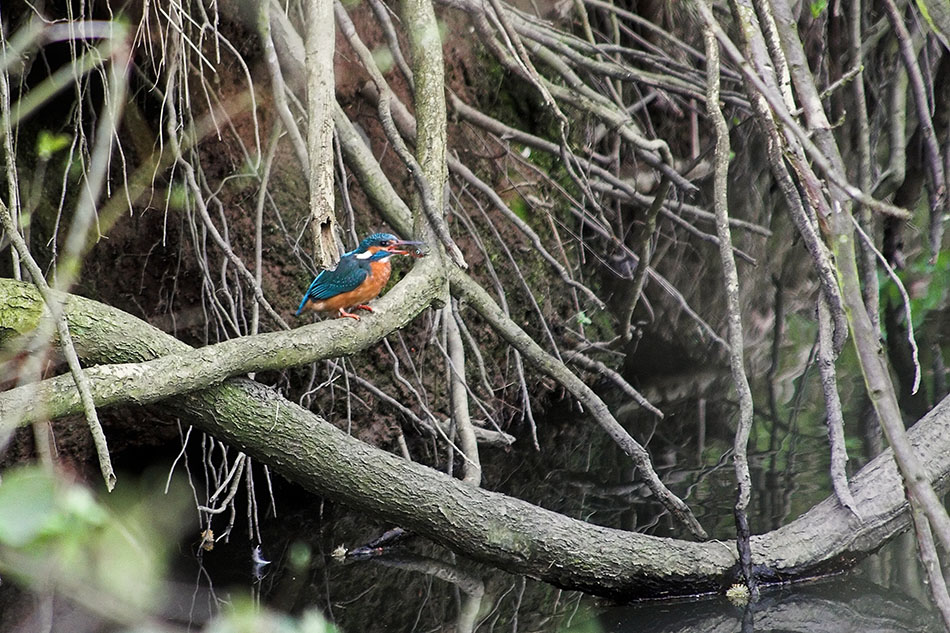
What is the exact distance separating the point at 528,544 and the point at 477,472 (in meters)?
0.31

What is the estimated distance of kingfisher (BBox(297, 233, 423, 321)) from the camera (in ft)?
9.10

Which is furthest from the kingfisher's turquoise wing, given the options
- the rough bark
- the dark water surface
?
the dark water surface

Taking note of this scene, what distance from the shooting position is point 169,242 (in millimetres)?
4082

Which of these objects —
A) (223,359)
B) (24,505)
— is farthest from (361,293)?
(24,505)

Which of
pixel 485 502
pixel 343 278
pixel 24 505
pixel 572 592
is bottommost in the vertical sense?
pixel 572 592

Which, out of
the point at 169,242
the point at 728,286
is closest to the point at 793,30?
the point at 728,286

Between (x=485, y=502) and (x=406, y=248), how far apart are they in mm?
836

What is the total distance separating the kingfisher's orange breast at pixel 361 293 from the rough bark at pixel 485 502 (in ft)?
1.28

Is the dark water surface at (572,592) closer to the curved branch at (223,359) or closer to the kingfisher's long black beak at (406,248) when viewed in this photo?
the curved branch at (223,359)

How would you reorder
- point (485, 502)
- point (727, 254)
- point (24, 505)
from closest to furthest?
point (24, 505), point (727, 254), point (485, 502)

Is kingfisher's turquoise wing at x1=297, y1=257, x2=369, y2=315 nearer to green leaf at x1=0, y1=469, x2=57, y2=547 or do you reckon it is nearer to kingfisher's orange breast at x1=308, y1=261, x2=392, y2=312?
kingfisher's orange breast at x1=308, y1=261, x2=392, y2=312

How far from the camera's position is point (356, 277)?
2.80 m

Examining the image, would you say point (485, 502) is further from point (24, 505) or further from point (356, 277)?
point (24, 505)

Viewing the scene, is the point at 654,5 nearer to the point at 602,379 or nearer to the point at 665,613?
the point at 602,379
